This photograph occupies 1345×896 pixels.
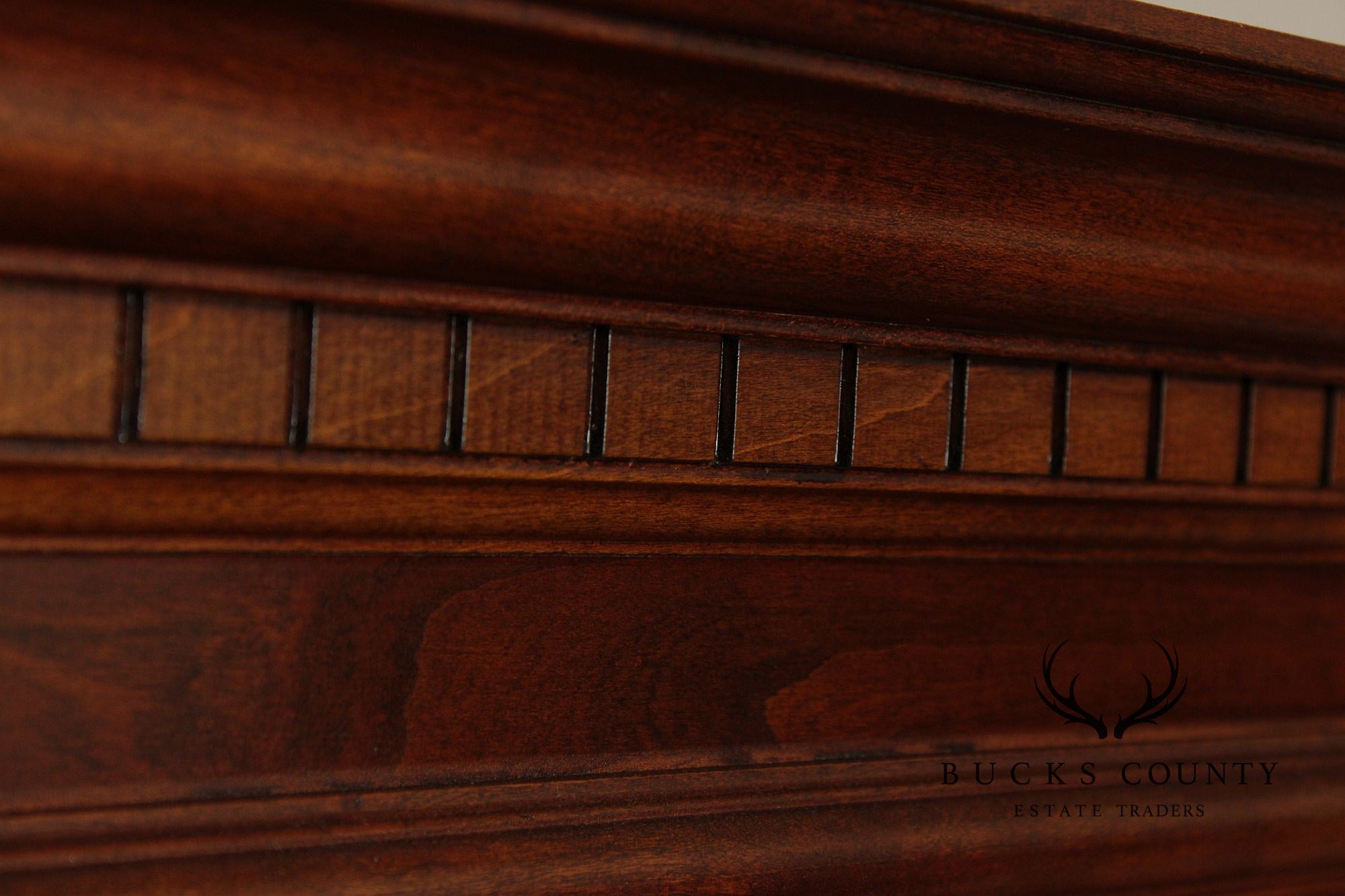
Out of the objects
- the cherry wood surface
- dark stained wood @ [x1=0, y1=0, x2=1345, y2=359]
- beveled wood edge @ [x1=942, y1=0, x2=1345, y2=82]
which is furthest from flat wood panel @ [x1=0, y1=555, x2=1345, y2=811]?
beveled wood edge @ [x1=942, y1=0, x2=1345, y2=82]

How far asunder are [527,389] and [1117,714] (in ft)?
1.00

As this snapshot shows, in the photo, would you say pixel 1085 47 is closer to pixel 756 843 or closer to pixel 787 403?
pixel 787 403

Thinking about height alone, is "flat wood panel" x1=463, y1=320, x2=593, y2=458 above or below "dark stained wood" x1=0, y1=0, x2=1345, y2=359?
below

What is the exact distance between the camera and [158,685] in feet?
1.05

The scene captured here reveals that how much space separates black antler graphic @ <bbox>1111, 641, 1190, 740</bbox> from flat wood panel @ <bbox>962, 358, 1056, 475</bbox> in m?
0.12

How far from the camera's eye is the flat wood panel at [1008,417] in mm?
404

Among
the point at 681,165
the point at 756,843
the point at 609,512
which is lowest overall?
the point at 756,843

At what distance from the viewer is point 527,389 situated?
34 cm

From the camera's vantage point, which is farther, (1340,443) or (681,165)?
(1340,443)

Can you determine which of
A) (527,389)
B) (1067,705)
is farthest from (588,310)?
(1067,705)

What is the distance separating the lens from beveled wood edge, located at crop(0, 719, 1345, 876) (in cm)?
31

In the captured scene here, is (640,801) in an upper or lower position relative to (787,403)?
lower

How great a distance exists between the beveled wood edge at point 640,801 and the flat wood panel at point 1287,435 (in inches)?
4.7

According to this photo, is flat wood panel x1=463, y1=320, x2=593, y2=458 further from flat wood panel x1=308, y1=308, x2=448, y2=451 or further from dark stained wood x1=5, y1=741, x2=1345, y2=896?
dark stained wood x1=5, y1=741, x2=1345, y2=896
